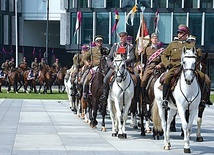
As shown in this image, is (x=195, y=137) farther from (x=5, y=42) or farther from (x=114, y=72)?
(x=5, y=42)

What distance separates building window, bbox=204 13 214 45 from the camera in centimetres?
5294

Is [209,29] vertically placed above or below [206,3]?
below

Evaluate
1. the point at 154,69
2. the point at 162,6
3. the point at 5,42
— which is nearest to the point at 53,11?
the point at 5,42

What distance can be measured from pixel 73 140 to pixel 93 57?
206 inches

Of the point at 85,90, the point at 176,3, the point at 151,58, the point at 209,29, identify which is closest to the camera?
the point at 151,58

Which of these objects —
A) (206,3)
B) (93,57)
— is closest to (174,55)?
(93,57)

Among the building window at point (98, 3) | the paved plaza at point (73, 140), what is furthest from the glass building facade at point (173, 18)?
the paved plaza at point (73, 140)

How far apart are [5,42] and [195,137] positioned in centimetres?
5342

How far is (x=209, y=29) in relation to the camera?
53.2 meters

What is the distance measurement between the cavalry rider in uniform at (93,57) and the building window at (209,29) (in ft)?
118

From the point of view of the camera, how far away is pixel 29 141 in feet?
43.4

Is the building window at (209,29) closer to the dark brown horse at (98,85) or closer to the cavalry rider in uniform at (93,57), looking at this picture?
the cavalry rider in uniform at (93,57)

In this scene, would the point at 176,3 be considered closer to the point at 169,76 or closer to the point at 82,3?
the point at 82,3

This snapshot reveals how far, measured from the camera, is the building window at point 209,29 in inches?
2084
